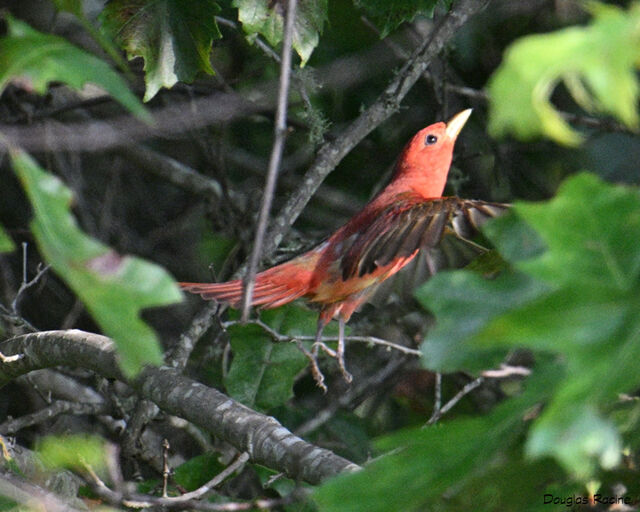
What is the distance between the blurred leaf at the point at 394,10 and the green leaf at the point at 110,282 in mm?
1847

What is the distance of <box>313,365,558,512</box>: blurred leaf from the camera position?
4.75 feet

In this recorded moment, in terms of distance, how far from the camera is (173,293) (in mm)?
1443

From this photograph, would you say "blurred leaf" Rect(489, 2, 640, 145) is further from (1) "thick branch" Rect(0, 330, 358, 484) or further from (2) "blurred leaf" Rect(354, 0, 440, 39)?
(2) "blurred leaf" Rect(354, 0, 440, 39)

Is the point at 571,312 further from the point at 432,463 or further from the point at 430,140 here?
the point at 430,140

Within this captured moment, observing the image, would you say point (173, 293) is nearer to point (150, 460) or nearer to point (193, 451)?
point (150, 460)

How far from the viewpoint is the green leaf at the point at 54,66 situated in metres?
1.59

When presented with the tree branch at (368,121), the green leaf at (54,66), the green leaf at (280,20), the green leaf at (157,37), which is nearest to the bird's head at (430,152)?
the tree branch at (368,121)

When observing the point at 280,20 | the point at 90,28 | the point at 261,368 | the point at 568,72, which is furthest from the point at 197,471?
the point at 568,72

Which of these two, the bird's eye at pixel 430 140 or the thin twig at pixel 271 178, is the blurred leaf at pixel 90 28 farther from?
the bird's eye at pixel 430 140

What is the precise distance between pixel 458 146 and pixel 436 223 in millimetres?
1419

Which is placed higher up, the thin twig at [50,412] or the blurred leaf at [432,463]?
the blurred leaf at [432,463]

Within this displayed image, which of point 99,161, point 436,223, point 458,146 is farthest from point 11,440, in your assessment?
point 99,161

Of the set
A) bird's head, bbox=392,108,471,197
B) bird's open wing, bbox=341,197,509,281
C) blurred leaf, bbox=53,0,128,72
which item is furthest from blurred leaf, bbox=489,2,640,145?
bird's head, bbox=392,108,471,197

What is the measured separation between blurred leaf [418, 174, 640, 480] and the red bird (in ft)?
4.96
